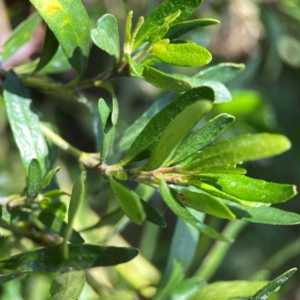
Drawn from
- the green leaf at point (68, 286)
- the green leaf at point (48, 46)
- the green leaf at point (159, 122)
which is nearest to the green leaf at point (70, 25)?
the green leaf at point (48, 46)

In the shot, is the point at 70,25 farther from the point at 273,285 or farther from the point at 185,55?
the point at 273,285

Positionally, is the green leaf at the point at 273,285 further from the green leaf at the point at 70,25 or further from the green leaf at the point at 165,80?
the green leaf at the point at 70,25

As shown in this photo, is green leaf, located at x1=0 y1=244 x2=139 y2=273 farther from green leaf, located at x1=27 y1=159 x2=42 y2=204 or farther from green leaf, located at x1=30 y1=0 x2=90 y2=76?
green leaf, located at x1=30 y1=0 x2=90 y2=76

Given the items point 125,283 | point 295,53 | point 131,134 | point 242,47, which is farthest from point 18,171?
point 295,53

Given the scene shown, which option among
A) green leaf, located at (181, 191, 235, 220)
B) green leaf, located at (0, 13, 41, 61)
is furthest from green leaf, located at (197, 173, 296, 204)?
green leaf, located at (0, 13, 41, 61)

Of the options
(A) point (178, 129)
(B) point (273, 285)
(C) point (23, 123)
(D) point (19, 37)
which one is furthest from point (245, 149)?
(D) point (19, 37)
